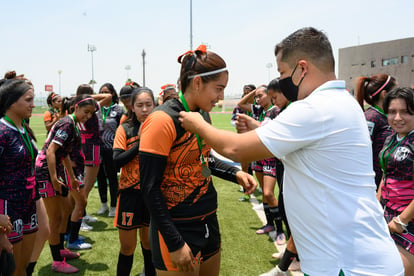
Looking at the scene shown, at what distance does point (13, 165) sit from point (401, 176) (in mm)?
3502

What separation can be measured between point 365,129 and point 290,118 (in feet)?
1.34

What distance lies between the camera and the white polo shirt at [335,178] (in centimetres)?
163

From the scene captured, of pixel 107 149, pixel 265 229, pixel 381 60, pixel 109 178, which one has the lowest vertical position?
pixel 265 229

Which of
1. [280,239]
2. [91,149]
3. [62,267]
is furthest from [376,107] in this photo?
[91,149]

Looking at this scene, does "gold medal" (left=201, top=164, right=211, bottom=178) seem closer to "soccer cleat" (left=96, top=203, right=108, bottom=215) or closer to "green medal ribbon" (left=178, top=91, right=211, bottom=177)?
"green medal ribbon" (left=178, top=91, right=211, bottom=177)

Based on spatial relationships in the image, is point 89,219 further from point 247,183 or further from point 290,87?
point 290,87

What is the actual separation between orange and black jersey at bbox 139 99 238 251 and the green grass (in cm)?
254

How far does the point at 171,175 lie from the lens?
2234 millimetres

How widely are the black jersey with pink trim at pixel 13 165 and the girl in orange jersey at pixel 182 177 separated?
61.9 inches

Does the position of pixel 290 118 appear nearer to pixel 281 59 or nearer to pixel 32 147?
pixel 281 59

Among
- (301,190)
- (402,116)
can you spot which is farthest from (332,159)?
(402,116)

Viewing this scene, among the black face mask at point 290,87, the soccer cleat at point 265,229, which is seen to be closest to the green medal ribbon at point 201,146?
the black face mask at point 290,87

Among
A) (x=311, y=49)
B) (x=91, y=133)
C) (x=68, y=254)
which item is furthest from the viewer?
(x=91, y=133)

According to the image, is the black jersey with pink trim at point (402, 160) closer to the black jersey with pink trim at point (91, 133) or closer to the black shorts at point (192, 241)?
the black shorts at point (192, 241)
